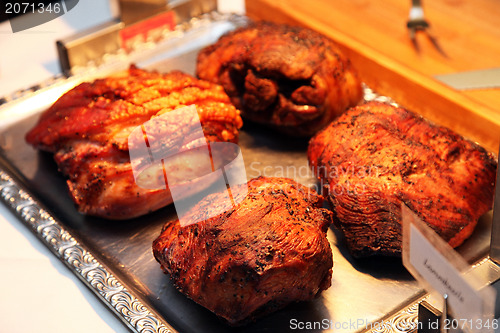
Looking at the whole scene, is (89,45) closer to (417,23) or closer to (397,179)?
(417,23)

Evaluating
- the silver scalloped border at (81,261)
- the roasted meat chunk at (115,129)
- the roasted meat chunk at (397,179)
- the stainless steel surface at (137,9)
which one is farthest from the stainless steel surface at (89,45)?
the roasted meat chunk at (397,179)

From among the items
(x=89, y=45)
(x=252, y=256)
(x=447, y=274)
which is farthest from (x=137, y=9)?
(x=447, y=274)

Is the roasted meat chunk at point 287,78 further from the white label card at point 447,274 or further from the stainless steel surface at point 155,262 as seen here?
the white label card at point 447,274

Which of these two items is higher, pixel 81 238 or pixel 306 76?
pixel 306 76

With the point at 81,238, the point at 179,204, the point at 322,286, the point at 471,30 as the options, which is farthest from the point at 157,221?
the point at 471,30

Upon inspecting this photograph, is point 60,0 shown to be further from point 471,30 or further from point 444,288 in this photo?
point 471,30

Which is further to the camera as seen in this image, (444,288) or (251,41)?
(251,41)

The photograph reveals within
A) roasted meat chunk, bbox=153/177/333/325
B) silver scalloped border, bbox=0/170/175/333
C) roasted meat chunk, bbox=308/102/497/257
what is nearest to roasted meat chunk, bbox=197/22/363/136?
roasted meat chunk, bbox=308/102/497/257
